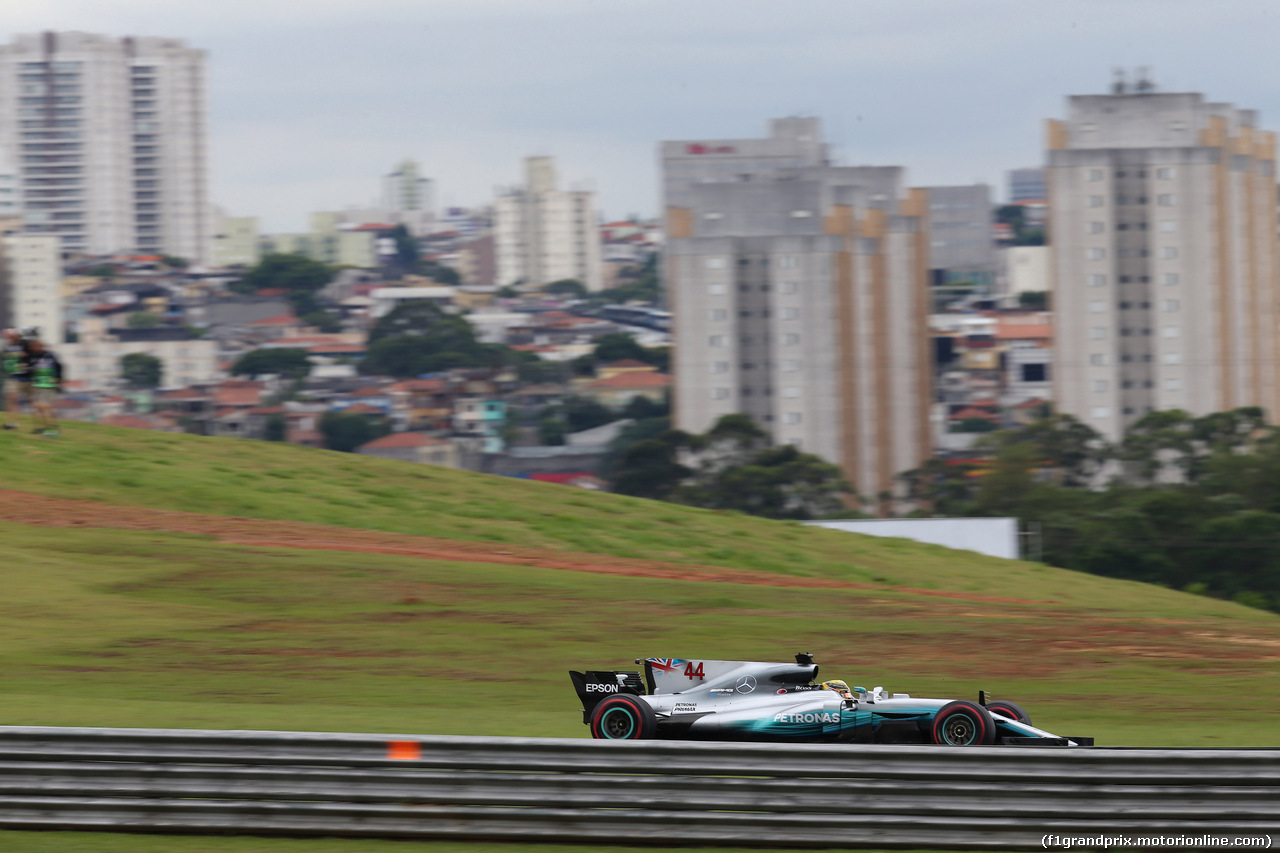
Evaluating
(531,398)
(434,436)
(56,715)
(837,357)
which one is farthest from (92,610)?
(531,398)

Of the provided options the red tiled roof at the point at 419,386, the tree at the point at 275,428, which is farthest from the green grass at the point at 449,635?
the red tiled roof at the point at 419,386

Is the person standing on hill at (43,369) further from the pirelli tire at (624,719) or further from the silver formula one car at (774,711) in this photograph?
the pirelli tire at (624,719)

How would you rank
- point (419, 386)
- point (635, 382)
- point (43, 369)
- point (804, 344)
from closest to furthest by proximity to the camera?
point (43, 369)
point (804, 344)
point (419, 386)
point (635, 382)

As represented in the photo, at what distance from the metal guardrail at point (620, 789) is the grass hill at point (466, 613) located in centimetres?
317

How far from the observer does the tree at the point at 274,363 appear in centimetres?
18212

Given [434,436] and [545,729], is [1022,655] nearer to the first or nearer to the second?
[545,729]

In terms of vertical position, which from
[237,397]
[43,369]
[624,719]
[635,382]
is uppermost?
[43,369]

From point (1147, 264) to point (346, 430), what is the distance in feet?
265

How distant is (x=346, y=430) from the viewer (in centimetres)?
15138

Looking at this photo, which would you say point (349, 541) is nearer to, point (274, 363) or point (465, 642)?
point (465, 642)

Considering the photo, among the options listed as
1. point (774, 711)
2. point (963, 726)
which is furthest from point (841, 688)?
point (963, 726)

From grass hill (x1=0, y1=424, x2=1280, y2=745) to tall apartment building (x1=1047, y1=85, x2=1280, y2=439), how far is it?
104716 mm

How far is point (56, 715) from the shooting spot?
13422 mm

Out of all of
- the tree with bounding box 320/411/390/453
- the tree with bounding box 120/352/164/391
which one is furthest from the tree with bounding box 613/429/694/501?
the tree with bounding box 120/352/164/391
